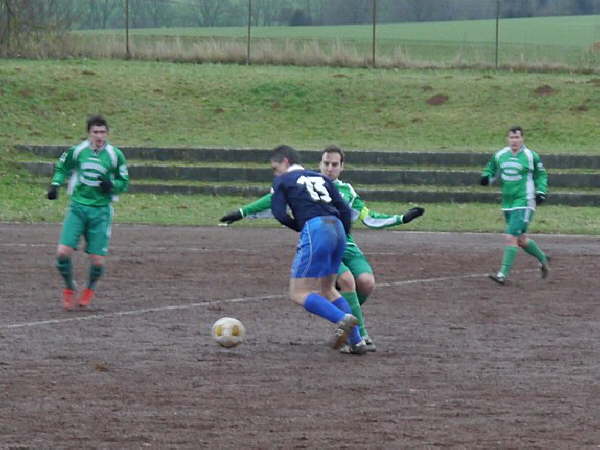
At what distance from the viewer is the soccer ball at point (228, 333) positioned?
Result: 10055mm

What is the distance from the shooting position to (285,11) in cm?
5069

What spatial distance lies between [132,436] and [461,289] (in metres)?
7.45

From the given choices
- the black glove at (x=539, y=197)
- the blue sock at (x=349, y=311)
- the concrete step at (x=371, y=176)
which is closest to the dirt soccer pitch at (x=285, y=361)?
the blue sock at (x=349, y=311)

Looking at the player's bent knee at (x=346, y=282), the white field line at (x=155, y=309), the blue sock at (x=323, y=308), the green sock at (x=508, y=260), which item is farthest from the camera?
the green sock at (x=508, y=260)

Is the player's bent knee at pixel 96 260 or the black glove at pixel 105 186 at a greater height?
the black glove at pixel 105 186

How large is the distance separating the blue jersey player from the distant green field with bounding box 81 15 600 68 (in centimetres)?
2563

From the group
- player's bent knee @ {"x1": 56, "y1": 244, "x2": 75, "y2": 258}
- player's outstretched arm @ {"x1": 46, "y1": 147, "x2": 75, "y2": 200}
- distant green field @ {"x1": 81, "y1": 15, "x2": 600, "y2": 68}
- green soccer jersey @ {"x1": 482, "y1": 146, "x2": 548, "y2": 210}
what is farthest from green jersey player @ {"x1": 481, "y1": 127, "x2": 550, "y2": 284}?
distant green field @ {"x1": 81, "y1": 15, "x2": 600, "y2": 68}

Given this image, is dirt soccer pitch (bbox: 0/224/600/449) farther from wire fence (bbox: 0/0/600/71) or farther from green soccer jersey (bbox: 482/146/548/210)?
wire fence (bbox: 0/0/600/71)

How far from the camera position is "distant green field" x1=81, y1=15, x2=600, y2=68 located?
36219 millimetres

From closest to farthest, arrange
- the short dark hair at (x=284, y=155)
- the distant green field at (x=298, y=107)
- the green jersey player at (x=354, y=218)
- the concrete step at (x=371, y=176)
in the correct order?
the short dark hair at (x=284, y=155)
the green jersey player at (x=354, y=218)
the concrete step at (x=371, y=176)
the distant green field at (x=298, y=107)

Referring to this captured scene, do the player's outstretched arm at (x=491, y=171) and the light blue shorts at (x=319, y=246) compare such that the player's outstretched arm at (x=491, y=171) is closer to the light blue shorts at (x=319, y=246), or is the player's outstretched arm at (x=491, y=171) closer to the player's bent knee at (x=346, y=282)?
the player's bent knee at (x=346, y=282)

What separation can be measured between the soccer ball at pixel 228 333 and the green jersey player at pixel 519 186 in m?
5.56

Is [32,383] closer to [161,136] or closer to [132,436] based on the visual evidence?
[132,436]

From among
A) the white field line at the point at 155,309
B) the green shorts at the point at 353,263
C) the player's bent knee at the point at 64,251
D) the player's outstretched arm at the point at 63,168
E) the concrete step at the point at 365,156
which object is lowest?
the concrete step at the point at 365,156
